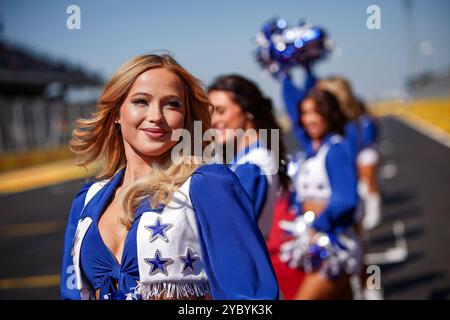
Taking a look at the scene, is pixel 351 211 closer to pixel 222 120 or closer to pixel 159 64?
pixel 222 120

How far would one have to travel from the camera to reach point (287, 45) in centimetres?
354

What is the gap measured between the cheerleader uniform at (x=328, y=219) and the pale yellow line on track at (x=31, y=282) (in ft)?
10.2

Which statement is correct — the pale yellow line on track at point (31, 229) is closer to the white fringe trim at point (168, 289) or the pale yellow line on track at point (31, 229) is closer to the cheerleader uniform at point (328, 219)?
the cheerleader uniform at point (328, 219)

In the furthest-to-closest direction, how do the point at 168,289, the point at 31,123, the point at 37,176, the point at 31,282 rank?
the point at 31,123 → the point at 37,176 → the point at 31,282 → the point at 168,289

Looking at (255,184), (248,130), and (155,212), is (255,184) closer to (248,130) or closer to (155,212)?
(248,130)

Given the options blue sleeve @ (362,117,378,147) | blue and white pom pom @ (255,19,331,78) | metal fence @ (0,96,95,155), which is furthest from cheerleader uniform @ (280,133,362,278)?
metal fence @ (0,96,95,155)

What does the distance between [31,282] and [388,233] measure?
389 cm

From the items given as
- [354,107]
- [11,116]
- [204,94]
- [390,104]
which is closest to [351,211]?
[354,107]

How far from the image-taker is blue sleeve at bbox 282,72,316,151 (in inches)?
151

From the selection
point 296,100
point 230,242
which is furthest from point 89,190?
point 296,100

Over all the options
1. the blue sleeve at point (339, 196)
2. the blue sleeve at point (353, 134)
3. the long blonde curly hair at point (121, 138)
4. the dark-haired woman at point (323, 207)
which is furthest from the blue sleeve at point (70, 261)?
the blue sleeve at point (353, 134)

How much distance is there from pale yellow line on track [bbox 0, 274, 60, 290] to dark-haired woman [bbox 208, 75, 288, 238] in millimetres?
3898

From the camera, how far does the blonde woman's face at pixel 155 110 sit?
180 centimetres
